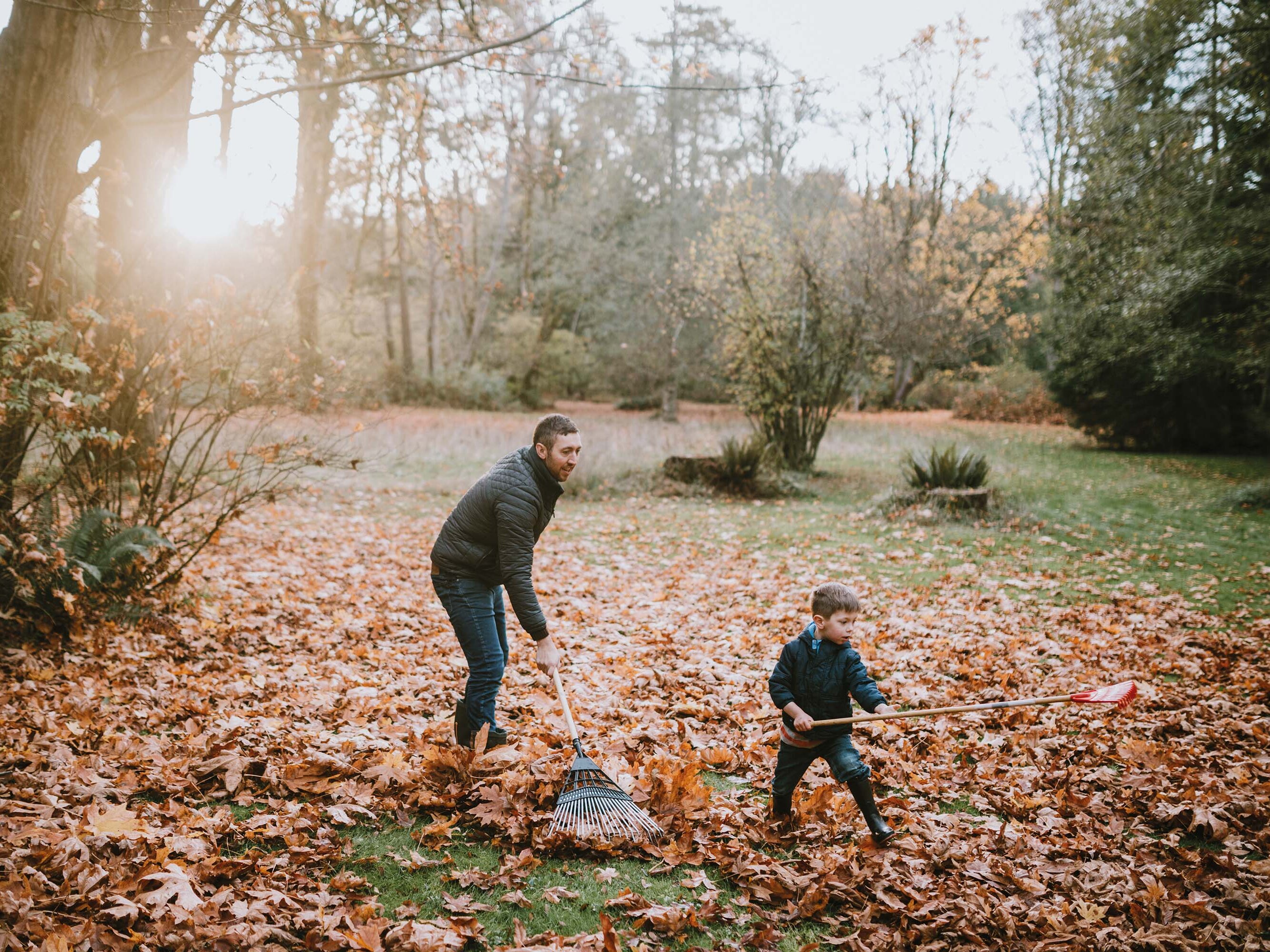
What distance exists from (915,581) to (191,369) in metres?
6.92

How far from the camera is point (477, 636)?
3963 mm

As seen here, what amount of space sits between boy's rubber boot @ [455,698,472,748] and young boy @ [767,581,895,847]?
5.12 ft

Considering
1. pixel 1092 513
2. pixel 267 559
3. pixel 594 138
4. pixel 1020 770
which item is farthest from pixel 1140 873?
pixel 594 138

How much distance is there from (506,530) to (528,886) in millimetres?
1498

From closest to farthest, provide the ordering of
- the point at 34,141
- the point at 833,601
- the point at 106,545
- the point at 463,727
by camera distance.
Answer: the point at 833,601, the point at 463,727, the point at 34,141, the point at 106,545

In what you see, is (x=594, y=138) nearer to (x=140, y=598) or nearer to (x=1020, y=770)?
(x=140, y=598)

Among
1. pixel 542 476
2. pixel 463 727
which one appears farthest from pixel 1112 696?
pixel 463 727

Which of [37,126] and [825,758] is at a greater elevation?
[37,126]

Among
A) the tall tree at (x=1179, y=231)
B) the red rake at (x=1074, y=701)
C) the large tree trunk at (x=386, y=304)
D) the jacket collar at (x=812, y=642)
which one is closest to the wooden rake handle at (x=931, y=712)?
the red rake at (x=1074, y=701)

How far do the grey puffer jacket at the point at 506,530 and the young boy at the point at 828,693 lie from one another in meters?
1.16

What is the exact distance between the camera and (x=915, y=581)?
27.4 ft

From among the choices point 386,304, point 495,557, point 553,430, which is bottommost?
point 495,557

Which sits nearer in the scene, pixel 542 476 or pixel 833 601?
pixel 833 601

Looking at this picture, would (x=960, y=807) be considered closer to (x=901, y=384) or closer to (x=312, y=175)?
(x=312, y=175)
